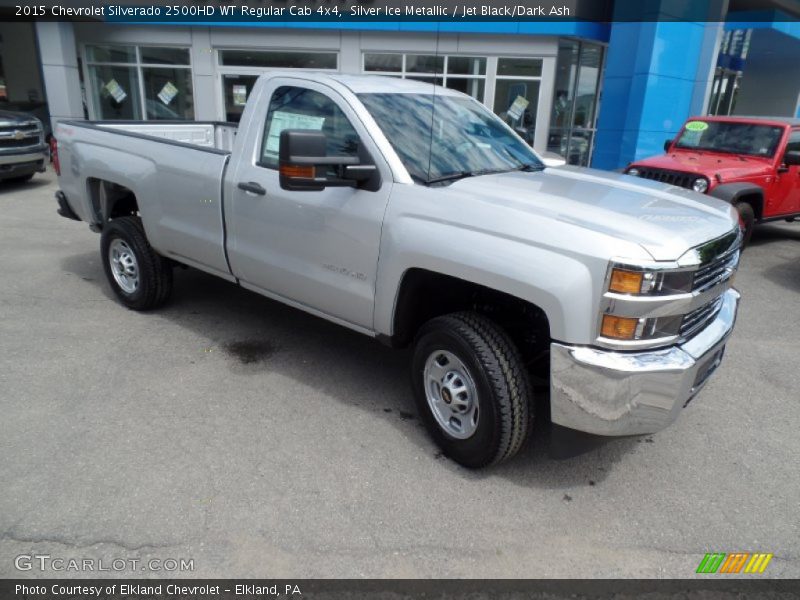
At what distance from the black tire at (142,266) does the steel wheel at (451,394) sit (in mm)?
2917

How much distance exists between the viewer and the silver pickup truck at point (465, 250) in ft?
8.93

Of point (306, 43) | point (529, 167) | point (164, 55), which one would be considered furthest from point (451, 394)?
point (164, 55)

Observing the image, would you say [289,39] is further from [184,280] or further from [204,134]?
[184,280]

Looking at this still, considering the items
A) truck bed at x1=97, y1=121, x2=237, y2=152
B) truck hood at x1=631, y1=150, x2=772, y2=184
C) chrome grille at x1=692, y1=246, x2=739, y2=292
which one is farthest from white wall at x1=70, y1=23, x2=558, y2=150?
chrome grille at x1=692, y1=246, x2=739, y2=292

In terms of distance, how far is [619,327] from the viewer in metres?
2.70

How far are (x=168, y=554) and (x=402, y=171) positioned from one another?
7.31 feet

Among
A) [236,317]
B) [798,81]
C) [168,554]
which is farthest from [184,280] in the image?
[798,81]

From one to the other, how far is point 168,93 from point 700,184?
13.6 meters

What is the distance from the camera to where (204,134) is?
6.76m

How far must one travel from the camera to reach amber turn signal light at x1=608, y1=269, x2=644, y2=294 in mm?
2623

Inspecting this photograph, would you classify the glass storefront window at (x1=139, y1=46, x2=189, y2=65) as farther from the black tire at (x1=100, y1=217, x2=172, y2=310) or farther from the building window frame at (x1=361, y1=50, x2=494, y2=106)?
the black tire at (x1=100, y1=217, x2=172, y2=310)

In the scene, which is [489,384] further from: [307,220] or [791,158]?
[791,158]

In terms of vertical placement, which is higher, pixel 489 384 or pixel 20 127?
pixel 20 127

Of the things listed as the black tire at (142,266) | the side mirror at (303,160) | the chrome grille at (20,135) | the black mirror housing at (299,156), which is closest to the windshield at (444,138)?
the side mirror at (303,160)
